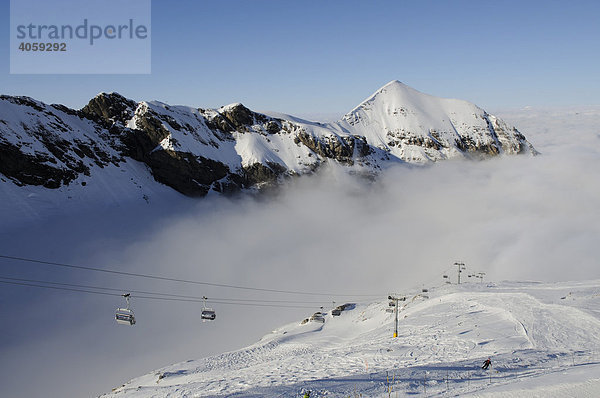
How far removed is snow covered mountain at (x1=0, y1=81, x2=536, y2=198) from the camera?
102000mm

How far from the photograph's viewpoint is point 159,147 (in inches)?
5354

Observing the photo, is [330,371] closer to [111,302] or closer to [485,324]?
[485,324]

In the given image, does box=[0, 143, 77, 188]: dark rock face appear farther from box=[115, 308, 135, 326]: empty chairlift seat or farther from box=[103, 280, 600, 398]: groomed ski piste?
box=[115, 308, 135, 326]: empty chairlift seat

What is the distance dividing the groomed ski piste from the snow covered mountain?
89117mm

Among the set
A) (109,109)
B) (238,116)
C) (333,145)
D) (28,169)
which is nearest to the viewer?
(28,169)

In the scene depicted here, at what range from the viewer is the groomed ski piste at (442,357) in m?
15.7

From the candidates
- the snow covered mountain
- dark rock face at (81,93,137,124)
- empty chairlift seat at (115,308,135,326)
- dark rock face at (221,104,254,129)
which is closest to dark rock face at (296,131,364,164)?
the snow covered mountain

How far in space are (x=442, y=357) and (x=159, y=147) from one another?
5140 inches

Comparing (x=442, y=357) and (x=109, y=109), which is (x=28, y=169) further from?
(x=442, y=357)

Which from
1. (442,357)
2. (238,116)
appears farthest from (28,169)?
(442,357)

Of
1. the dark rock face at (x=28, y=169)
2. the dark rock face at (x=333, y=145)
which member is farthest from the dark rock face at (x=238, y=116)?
the dark rock face at (x=28, y=169)

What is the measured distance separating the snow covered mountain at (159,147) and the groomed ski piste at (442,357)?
292 ft

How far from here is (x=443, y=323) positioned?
117 feet

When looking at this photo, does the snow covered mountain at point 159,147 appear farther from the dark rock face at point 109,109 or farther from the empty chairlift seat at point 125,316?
the empty chairlift seat at point 125,316
